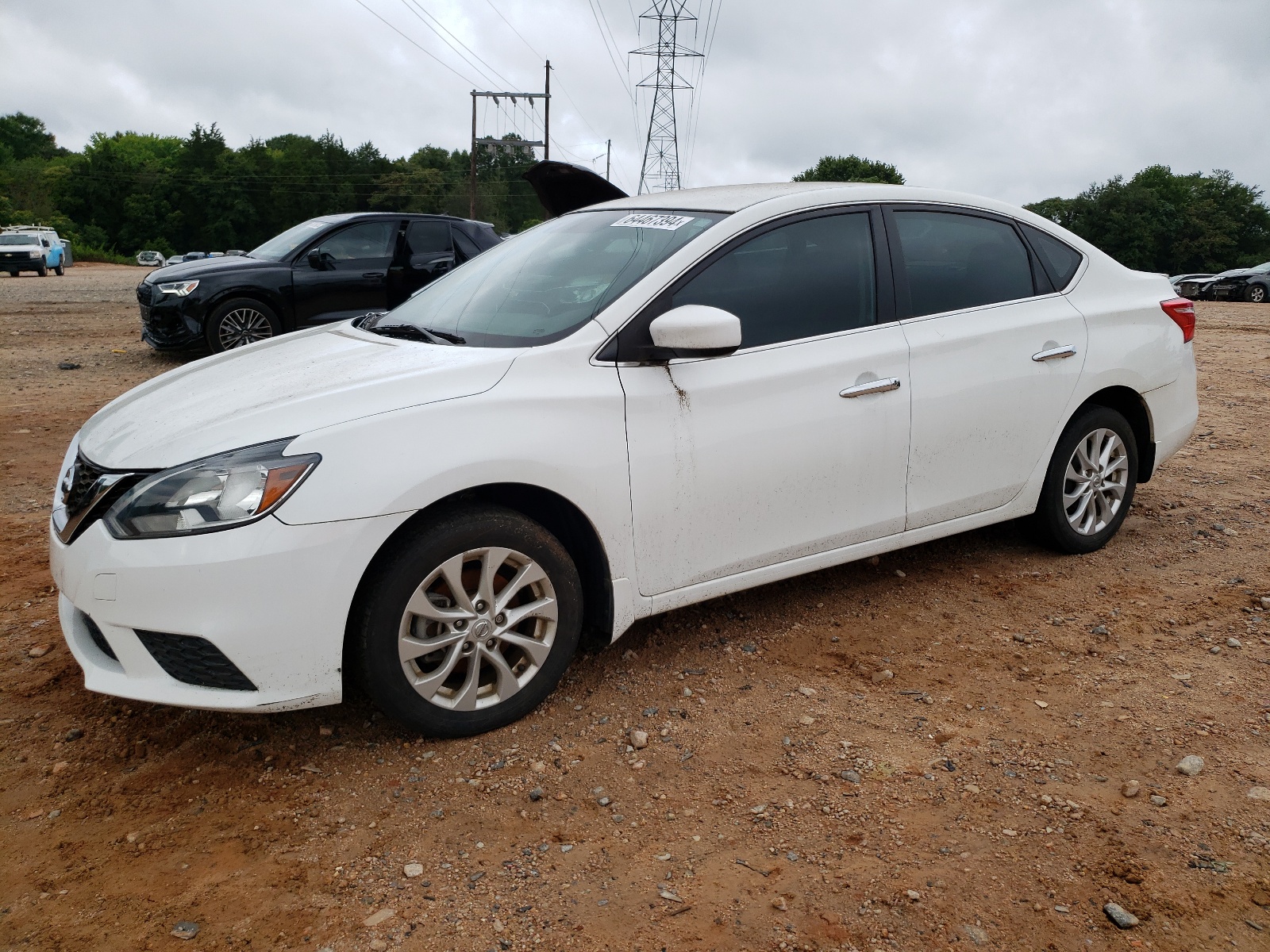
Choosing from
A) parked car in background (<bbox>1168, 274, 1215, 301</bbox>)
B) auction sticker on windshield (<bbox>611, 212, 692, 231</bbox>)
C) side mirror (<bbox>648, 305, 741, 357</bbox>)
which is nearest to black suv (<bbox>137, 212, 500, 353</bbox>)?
auction sticker on windshield (<bbox>611, 212, 692, 231</bbox>)

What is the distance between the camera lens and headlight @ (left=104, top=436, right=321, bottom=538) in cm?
263

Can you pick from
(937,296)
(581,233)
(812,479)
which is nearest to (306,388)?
(581,233)

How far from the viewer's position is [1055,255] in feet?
14.3

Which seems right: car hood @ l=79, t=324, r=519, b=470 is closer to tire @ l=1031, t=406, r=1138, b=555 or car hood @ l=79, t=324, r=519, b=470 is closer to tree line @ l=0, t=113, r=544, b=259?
tire @ l=1031, t=406, r=1138, b=555

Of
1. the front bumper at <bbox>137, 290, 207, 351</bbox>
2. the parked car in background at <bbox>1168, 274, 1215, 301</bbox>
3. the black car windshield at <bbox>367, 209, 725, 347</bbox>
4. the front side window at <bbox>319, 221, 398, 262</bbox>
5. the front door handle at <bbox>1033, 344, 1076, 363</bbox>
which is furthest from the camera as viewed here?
the parked car in background at <bbox>1168, 274, 1215, 301</bbox>

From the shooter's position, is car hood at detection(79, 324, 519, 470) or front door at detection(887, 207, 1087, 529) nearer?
car hood at detection(79, 324, 519, 470)

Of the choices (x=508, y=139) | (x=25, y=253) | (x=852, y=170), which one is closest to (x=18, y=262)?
(x=25, y=253)

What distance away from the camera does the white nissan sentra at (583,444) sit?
268 cm

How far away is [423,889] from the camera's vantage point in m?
2.41

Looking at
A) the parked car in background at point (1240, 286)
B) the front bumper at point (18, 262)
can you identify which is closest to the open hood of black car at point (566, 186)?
the parked car in background at point (1240, 286)

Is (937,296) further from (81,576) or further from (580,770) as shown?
(81,576)

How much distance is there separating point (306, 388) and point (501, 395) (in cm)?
59

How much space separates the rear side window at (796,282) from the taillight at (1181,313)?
1.76m

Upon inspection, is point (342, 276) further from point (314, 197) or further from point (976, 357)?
point (314, 197)
